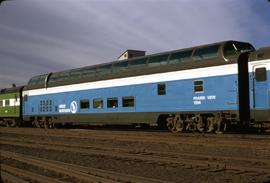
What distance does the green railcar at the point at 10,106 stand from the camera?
113 feet

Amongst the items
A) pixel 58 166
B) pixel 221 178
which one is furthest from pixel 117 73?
pixel 221 178

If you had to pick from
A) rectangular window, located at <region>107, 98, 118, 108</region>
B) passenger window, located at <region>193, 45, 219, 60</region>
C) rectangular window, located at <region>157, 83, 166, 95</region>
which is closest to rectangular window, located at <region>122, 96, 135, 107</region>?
rectangular window, located at <region>107, 98, 118, 108</region>

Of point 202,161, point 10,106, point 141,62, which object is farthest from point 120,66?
point 10,106

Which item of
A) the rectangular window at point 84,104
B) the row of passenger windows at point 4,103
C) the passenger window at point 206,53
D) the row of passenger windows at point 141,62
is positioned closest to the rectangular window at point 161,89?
the row of passenger windows at point 141,62

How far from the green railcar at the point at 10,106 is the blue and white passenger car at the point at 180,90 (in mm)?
9275

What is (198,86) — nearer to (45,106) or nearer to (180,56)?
(180,56)

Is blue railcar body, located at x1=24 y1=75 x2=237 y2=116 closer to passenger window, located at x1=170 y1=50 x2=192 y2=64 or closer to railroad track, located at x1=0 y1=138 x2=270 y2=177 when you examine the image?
passenger window, located at x1=170 y1=50 x2=192 y2=64

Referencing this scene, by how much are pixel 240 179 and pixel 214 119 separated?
9.46m

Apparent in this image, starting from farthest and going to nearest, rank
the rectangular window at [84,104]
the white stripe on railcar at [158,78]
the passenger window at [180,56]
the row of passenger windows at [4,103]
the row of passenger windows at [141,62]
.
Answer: the row of passenger windows at [4,103]
the rectangular window at [84,104]
the passenger window at [180,56]
the row of passenger windows at [141,62]
the white stripe on railcar at [158,78]

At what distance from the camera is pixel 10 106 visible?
1410 inches

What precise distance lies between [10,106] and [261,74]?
25887mm

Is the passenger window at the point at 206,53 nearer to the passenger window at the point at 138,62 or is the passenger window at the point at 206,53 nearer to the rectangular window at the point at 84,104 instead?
the passenger window at the point at 138,62

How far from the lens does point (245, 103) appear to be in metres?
16.3

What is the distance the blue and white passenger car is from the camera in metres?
16.1
